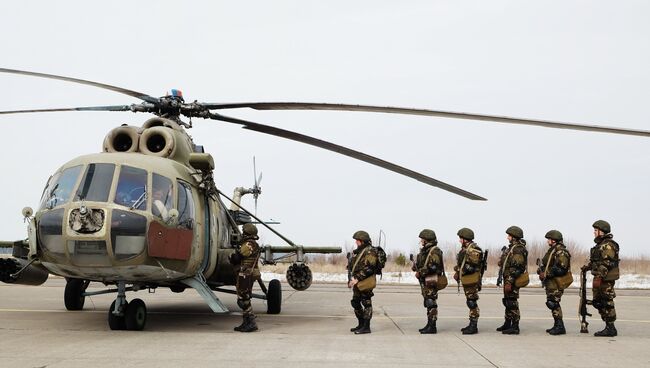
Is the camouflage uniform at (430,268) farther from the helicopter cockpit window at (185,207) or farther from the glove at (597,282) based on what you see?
the helicopter cockpit window at (185,207)

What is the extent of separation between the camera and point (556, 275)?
36.1ft

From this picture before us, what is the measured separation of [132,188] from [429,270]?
4678 millimetres

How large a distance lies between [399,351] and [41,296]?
41.7ft

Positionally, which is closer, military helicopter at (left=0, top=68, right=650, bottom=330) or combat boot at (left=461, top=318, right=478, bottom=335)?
military helicopter at (left=0, top=68, right=650, bottom=330)

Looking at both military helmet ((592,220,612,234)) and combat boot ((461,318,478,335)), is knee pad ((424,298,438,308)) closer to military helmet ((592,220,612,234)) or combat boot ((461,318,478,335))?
combat boot ((461,318,478,335))

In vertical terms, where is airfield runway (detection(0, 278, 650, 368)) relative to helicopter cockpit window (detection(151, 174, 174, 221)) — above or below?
below

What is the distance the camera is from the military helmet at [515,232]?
1120 cm

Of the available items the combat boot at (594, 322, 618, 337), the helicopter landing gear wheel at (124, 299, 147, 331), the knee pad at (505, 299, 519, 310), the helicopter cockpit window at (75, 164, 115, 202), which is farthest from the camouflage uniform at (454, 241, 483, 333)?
the helicopter cockpit window at (75, 164, 115, 202)

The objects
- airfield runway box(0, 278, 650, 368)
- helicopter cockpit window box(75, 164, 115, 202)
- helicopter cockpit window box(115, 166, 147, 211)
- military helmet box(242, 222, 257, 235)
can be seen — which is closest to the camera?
Result: airfield runway box(0, 278, 650, 368)

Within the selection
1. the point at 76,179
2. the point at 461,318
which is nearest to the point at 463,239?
the point at 461,318

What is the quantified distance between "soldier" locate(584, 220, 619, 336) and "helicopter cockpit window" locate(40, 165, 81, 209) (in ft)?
25.6

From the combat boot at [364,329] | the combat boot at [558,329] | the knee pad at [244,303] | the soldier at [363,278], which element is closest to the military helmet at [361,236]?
the soldier at [363,278]

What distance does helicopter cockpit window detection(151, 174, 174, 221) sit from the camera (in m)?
9.80

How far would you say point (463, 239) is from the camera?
1124 cm
